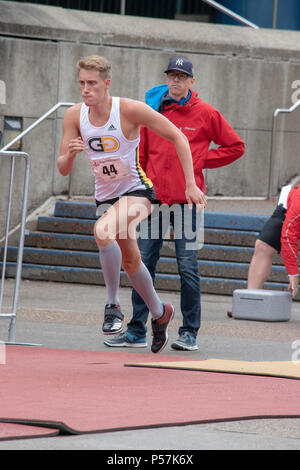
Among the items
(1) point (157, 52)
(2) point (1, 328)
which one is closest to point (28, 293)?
(2) point (1, 328)

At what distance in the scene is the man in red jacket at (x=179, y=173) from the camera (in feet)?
26.6

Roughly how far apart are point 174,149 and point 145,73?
24.8ft

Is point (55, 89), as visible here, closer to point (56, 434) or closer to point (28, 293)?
point (28, 293)

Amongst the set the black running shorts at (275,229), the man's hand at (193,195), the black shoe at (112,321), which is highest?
the black running shorts at (275,229)

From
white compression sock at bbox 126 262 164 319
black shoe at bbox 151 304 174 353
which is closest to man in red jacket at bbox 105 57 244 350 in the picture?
black shoe at bbox 151 304 174 353

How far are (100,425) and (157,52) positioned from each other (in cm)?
1115

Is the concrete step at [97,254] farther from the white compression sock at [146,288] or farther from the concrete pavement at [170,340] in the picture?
the white compression sock at [146,288]

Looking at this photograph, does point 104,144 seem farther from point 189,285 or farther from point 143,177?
point 189,285

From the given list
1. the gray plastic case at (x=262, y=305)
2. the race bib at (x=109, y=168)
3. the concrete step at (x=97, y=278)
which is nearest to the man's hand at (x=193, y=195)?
the race bib at (x=109, y=168)

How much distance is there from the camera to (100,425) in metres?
4.93

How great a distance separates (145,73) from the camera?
611 inches

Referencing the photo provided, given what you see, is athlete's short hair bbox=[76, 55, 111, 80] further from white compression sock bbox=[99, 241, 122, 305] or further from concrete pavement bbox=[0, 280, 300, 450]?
concrete pavement bbox=[0, 280, 300, 450]

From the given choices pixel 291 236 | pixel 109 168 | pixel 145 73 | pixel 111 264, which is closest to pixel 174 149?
pixel 109 168

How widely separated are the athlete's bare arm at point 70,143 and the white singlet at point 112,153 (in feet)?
0.17
